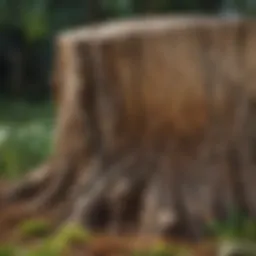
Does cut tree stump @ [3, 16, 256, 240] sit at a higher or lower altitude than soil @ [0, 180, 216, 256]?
higher

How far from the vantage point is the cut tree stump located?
10.6ft

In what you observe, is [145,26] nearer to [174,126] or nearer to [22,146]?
[174,126]

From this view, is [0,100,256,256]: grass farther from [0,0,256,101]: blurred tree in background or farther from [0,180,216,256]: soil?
[0,0,256,101]: blurred tree in background

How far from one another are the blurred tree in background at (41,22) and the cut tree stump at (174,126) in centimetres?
239

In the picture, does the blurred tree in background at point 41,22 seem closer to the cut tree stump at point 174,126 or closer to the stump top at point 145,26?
the stump top at point 145,26

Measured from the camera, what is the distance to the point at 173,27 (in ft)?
10.8

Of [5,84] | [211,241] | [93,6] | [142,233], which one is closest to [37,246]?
[142,233]

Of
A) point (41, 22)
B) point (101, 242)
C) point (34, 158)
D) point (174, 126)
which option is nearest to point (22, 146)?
point (34, 158)

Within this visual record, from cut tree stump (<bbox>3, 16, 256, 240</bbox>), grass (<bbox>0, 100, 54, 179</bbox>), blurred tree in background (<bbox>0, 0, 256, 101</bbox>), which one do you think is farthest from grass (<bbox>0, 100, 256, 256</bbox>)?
blurred tree in background (<bbox>0, 0, 256, 101</bbox>)

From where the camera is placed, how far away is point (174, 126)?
3248mm

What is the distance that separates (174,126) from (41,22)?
2818mm

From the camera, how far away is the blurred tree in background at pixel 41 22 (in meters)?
5.78

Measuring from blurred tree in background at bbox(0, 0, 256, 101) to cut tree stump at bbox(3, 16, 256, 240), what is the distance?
2.39m

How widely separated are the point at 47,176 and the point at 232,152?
0.95 metres
